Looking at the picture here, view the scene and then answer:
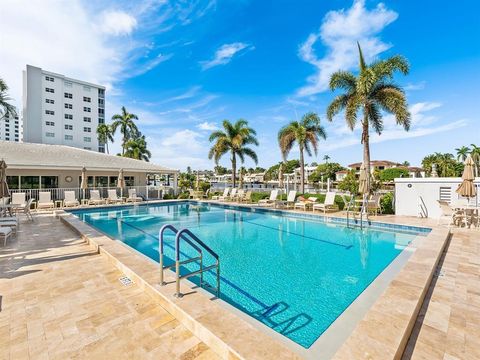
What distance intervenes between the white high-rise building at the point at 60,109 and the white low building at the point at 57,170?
31.8m

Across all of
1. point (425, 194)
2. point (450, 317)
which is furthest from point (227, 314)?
point (425, 194)

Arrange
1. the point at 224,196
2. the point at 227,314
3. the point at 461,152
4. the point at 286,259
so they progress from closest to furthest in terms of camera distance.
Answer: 1. the point at 227,314
2. the point at 286,259
3. the point at 224,196
4. the point at 461,152

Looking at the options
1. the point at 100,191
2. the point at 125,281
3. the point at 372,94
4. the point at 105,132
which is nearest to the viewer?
the point at 125,281

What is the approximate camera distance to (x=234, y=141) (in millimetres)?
22672

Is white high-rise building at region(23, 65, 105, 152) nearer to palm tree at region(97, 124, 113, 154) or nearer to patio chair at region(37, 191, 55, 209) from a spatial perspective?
palm tree at region(97, 124, 113, 154)

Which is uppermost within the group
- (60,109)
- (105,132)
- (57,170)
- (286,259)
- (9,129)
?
(9,129)

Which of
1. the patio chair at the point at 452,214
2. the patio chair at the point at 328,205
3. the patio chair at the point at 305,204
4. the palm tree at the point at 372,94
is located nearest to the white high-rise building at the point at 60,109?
the patio chair at the point at 305,204

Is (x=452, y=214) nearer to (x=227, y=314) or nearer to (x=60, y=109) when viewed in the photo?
(x=227, y=314)

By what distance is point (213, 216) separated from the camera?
14.4m

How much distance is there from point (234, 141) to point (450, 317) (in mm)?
20456

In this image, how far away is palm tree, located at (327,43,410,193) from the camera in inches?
532

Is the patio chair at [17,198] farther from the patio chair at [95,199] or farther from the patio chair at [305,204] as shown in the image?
the patio chair at [305,204]

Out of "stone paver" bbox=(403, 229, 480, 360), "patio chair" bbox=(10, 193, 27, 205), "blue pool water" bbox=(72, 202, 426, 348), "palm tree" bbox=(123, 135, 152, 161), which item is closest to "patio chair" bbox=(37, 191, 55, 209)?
"patio chair" bbox=(10, 193, 27, 205)

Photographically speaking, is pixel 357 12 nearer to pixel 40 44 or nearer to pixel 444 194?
pixel 444 194
